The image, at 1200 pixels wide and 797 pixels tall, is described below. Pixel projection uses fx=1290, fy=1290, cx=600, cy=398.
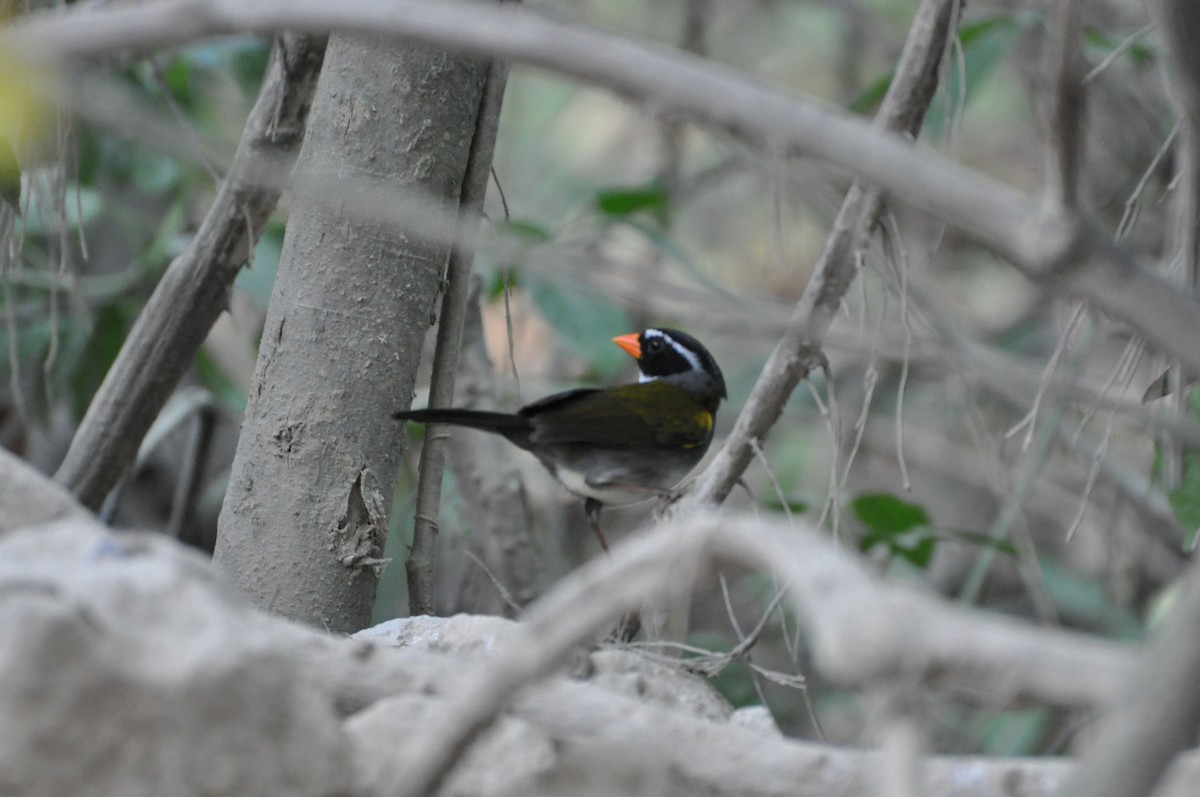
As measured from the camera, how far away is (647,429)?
4023mm

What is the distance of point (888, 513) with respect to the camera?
3910mm

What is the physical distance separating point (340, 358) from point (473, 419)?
0.59 meters

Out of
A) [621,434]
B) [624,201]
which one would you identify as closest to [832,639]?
[621,434]

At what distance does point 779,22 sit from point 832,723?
183 inches

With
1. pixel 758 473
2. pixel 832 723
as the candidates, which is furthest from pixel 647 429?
pixel 832 723

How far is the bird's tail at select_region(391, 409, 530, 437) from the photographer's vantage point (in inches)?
114

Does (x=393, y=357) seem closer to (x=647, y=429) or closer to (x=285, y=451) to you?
(x=285, y=451)

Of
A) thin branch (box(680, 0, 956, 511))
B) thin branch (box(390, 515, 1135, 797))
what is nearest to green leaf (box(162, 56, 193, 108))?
thin branch (box(680, 0, 956, 511))

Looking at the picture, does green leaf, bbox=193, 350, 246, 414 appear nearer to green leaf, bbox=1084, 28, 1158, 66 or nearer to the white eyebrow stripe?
the white eyebrow stripe

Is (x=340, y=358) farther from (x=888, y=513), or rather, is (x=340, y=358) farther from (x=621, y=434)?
(x=888, y=513)

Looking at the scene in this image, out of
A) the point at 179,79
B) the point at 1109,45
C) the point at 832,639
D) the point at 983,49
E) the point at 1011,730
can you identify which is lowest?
the point at 1011,730

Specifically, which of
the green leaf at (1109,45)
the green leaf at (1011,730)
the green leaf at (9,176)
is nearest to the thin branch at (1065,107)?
the green leaf at (9,176)

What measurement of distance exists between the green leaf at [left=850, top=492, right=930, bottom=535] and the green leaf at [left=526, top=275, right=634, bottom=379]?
111 cm

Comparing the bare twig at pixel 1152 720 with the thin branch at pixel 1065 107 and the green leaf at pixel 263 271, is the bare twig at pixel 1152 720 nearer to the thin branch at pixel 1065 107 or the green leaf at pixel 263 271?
the thin branch at pixel 1065 107
